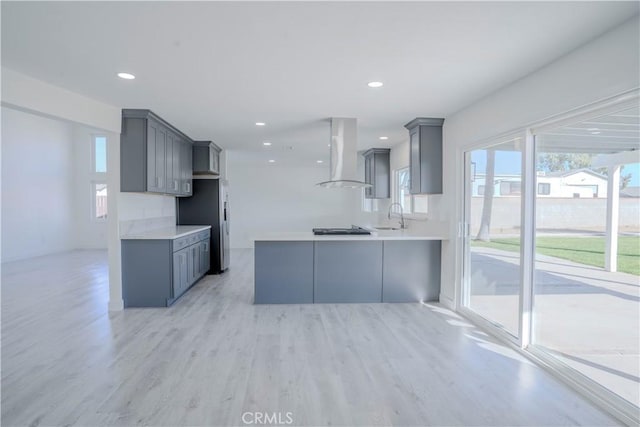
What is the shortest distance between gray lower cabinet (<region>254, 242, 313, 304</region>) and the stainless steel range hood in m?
0.97

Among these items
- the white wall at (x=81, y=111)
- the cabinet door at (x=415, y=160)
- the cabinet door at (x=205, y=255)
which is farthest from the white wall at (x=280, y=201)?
the white wall at (x=81, y=111)

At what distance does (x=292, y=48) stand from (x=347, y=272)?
289cm

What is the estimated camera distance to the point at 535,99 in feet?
9.16

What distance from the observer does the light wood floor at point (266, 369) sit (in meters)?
2.10

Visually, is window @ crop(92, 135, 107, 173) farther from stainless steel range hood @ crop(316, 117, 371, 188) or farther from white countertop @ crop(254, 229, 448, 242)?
stainless steel range hood @ crop(316, 117, 371, 188)

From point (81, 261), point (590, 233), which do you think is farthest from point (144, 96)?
point (81, 261)

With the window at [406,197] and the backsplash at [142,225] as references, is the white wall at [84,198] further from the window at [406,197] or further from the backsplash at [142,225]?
the window at [406,197]

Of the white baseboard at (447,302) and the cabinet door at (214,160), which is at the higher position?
the cabinet door at (214,160)

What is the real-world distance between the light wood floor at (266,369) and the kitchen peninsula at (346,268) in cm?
23

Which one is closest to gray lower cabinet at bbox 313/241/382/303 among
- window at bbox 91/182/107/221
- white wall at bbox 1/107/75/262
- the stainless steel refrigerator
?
the stainless steel refrigerator

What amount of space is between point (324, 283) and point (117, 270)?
255cm

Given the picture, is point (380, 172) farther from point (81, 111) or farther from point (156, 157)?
point (81, 111)

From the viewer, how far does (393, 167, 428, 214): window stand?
539 centimetres

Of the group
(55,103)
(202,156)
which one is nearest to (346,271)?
(202,156)
